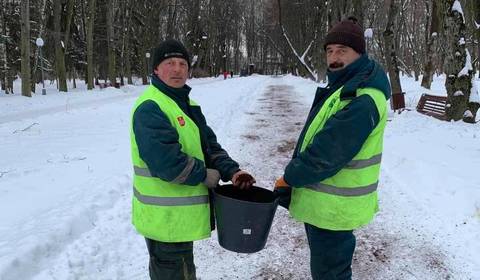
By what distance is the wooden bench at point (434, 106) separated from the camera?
1241cm

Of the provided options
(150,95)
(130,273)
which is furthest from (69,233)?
(150,95)

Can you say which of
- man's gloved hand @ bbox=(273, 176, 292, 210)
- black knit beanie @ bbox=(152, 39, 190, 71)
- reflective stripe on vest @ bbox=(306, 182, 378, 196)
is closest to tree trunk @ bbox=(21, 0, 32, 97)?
black knit beanie @ bbox=(152, 39, 190, 71)

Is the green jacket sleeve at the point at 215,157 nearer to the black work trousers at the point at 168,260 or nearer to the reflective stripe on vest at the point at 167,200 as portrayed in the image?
the reflective stripe on vest at the point at 167,200

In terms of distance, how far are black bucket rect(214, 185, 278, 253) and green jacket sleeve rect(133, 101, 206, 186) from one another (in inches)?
10.3

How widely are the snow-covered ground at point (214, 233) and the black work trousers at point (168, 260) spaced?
3.79ft

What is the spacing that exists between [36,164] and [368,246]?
216 inches

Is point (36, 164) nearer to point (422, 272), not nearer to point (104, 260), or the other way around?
point (104, 260)

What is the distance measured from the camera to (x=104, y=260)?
4199 millimetres

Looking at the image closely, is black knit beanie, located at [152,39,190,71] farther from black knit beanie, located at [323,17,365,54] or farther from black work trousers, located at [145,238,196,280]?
black work trousers, located at [145,238,196,280]

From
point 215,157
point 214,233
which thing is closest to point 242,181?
point 215,157

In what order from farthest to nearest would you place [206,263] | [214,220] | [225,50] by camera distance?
1. [225,50]
2. [206,263]
3. [214,220]

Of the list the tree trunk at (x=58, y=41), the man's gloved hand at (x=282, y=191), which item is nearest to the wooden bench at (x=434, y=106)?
the man's gloved hand at (x=282, y=191)

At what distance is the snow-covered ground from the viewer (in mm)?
4113

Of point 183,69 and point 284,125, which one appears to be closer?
point 183,69
